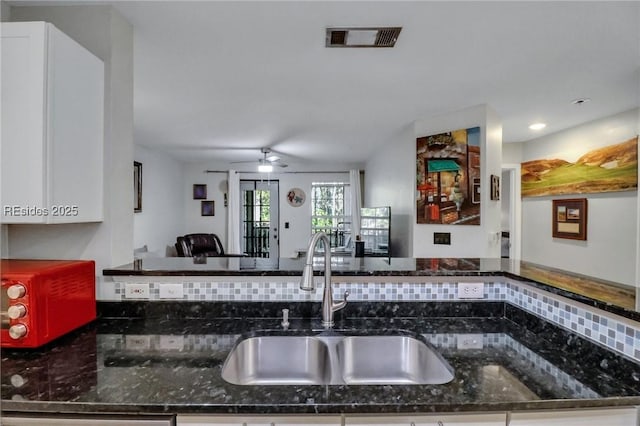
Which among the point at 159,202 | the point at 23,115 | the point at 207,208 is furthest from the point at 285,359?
the point at 207,208

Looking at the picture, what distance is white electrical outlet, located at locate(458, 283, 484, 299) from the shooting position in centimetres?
147

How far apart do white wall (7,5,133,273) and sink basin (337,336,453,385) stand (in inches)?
44.6

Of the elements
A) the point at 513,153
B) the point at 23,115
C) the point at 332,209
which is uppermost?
the point at 513,153

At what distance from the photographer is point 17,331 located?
108cm

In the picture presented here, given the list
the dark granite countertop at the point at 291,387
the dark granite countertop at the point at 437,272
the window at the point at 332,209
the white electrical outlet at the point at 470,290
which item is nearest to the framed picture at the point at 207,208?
the window at the point at 332,209

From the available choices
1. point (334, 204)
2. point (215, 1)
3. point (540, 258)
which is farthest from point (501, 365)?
point (334, 204)

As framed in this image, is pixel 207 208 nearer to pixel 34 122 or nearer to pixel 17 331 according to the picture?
pixel 34 122

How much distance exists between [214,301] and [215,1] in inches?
55.4

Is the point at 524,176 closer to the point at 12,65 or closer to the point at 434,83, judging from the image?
the point at 434,83

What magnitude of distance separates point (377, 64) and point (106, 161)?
1745mm

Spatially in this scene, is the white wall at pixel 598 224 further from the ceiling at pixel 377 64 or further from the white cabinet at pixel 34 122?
the white cabinet at pixel 34 122

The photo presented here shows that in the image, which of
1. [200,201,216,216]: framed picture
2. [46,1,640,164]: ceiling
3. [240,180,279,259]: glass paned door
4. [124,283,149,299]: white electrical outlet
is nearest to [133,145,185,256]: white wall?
[200,201,216,216]: framed picture

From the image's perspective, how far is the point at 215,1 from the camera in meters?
1.59

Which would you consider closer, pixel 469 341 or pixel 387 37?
pixel 469 341
